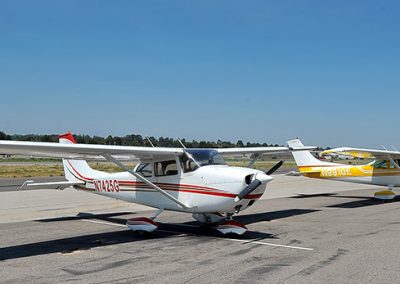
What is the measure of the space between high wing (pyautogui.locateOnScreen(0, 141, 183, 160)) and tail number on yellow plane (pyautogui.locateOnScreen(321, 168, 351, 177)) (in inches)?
457

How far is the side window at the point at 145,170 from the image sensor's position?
11.1 meters

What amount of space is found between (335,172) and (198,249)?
43.6 ft

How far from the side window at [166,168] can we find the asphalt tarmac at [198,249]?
1435mm

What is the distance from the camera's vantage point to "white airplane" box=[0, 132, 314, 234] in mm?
9203

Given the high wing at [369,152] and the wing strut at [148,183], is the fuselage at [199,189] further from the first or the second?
the high wing at [369,152]

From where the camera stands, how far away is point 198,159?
10.2m

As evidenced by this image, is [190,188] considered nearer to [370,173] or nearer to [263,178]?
[263,178]

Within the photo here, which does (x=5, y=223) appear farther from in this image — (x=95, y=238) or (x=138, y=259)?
(x=138, y=259)

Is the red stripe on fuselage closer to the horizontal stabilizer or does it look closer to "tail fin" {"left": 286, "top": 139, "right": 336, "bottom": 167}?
the horizontal stabilizer

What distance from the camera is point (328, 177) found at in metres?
20.2

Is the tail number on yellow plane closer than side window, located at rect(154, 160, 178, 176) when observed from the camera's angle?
No

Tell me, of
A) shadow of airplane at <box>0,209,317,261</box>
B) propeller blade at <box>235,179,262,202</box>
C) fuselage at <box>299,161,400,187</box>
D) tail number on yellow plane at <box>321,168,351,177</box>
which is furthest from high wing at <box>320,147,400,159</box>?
propeller blade at <box>235,179,262,202</box>

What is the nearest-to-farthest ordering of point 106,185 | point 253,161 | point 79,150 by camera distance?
point 79,150 → point 106,185 → point 253,161

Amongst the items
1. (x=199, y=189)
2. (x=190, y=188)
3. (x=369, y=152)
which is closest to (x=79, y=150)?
(x=190, y=188)
